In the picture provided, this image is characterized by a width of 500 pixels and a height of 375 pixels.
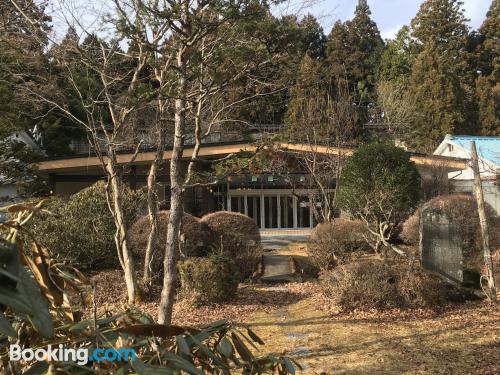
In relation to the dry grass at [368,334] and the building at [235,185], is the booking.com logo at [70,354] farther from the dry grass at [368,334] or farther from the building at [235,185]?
the building at [235,185]

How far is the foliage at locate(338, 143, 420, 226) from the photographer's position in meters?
12.5

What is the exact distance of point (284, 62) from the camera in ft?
29.2

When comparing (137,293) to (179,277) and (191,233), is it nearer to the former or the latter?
(179,277)

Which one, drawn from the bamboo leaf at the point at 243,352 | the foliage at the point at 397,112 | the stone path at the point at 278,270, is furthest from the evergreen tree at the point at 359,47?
the bamboo leaf at the point at 243,352

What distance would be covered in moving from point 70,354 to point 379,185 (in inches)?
464

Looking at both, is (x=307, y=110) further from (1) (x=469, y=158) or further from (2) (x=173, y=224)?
(2) (x=173, y=224)

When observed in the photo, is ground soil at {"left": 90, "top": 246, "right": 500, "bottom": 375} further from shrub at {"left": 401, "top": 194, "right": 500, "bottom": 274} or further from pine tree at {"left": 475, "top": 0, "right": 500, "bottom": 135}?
pine tree at {"left": 475, "top": 0, "right": 500, "bottom": 135}

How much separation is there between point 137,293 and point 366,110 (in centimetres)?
2736

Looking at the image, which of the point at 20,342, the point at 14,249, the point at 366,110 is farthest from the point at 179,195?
the point at 366,110

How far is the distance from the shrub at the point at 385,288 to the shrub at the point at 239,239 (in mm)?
4094

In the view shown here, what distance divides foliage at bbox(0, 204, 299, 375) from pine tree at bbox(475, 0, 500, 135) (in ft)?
129

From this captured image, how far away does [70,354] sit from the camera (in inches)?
56.4

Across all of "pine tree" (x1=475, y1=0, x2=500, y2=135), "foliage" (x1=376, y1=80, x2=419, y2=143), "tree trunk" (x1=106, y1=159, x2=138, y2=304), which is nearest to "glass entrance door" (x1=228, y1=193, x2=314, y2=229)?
"foliage" (x1=376, y1=80, x2=419, y2=143)

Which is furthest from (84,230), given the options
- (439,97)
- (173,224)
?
(439,97)
